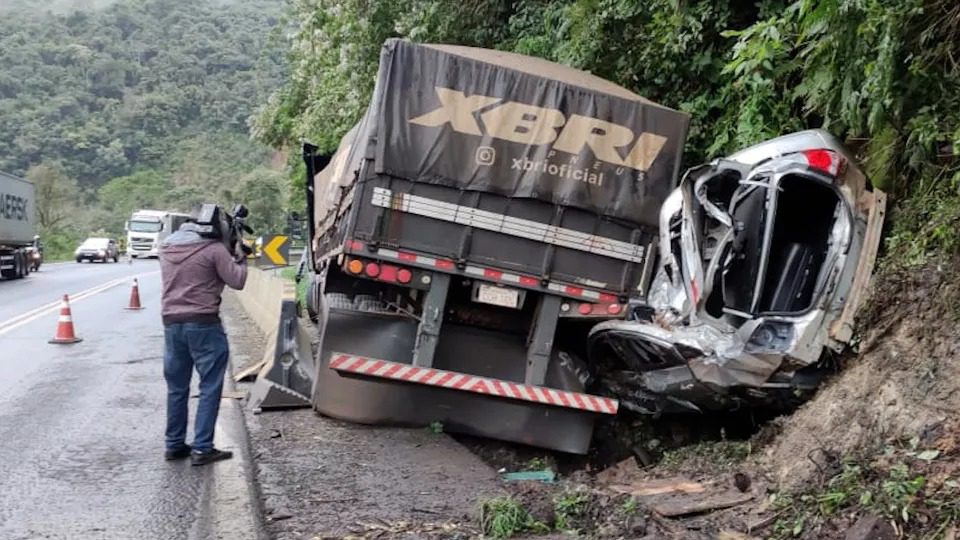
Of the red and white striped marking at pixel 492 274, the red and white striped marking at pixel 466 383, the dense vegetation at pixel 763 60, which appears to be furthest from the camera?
the red and white striped marking at pixel 492 274

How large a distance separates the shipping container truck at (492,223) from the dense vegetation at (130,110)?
153 feet

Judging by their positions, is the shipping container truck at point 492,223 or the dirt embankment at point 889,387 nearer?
the dirt embankment at point 889,387

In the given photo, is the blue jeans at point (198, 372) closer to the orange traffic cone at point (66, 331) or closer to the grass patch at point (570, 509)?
the grass patch at point (570, 509)

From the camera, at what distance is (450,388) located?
6.29 metres

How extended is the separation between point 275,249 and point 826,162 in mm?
10747

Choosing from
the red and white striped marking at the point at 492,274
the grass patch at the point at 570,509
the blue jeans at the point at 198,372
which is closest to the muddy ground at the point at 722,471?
the grass patch at the point at 570,509

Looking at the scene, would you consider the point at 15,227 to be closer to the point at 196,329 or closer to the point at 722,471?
the point at 196,329

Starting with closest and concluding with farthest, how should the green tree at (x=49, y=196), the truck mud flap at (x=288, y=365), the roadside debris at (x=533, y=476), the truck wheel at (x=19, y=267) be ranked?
the roadside debris at (x=533, y=476), the truck mud flap at (x=288, y=365), the truck wheel at (x=19, y=267), the green tree at (x=49, y=196)

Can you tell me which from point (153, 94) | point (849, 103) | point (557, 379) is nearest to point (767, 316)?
point (849, 103)

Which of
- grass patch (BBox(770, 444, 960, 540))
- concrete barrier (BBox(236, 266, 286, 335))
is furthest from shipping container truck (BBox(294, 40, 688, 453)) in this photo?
concrete barrier (BBox(236, 266, 286, 335))

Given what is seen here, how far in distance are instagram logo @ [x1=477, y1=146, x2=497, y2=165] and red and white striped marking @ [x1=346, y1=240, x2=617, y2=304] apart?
796mm

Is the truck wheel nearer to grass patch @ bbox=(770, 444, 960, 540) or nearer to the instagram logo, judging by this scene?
the instagram logo

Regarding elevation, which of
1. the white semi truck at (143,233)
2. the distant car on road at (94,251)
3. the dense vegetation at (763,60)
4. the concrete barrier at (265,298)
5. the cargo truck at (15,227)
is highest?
the dense vegetation at (763,60)

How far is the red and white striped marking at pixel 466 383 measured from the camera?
6.22 meters
